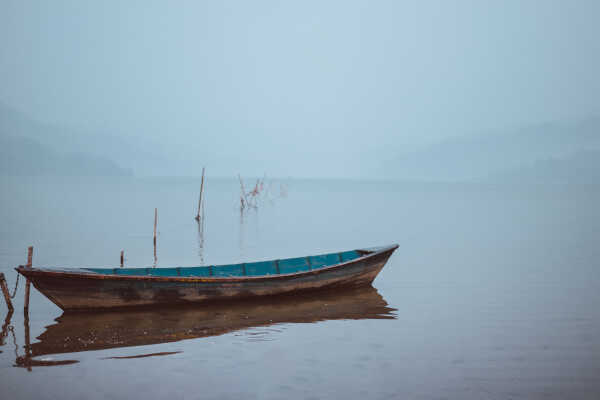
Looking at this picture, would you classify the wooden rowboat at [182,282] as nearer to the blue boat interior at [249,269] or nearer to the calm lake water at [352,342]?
the blue boat interior at [249,269]

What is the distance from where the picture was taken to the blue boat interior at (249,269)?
1351 cm

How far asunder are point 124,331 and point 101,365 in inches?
79.7

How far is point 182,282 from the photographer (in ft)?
40.4

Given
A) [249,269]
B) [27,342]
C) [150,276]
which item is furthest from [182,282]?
[27,342]

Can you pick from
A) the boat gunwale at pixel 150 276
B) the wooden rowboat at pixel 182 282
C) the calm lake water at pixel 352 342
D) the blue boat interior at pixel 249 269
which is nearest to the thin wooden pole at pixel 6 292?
the calm lake water at pixel 352 342

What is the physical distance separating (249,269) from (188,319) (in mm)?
3086

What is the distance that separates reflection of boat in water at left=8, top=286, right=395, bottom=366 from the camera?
33.9 ft

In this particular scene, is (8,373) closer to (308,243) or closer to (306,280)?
(306,280)

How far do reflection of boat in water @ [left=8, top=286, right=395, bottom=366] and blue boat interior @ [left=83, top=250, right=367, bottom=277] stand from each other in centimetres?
123

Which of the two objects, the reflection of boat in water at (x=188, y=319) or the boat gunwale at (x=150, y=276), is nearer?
the reflection of boat in water at (x=188, y=319)

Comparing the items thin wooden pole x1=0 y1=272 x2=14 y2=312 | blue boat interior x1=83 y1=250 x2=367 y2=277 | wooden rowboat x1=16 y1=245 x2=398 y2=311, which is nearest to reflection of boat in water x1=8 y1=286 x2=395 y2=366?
wooden rowboat x1=16 y1=245 x2=398 y2=311

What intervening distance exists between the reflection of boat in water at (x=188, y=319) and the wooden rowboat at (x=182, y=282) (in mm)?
309

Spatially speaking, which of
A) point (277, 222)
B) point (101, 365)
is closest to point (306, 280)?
point (101, 365)

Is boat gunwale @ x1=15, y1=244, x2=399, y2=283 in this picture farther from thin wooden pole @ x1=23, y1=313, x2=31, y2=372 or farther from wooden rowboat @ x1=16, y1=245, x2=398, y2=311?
thin wooden pole @ x1=23, y1=313, x2=31, y2=372
